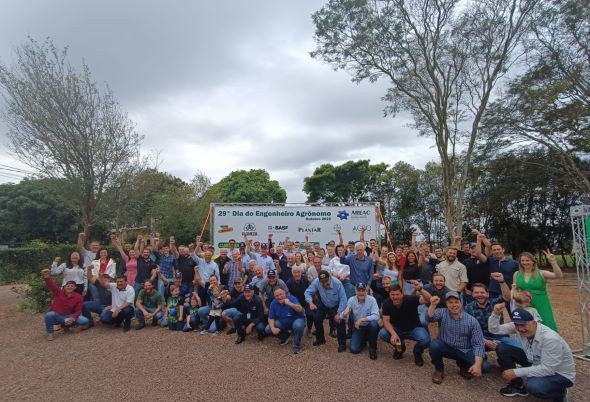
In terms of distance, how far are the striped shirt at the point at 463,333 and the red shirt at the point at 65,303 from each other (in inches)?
286

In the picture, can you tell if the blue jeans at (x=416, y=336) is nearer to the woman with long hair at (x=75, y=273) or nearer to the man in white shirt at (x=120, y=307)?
the man in white shirt at (x=120, y=307)

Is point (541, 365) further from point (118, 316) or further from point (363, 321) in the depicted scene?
point (118, 316)

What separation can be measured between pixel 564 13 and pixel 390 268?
52.4 feet

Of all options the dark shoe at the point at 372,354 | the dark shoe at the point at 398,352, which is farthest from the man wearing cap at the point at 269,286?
the dark shoe at the point at 398,352

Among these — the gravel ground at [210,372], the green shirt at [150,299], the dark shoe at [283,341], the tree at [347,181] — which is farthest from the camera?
the tree at [347,181]

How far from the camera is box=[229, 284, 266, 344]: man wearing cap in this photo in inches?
279

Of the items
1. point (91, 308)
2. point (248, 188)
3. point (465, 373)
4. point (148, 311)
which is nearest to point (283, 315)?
point (465, 373)

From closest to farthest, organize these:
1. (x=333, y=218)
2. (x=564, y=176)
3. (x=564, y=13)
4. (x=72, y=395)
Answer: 1. (x=72, y=395)
2. (x=333, y=218)
3. (x=564, y=13)
4. (x=564, y=176)

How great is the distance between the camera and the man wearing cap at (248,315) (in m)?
7.08

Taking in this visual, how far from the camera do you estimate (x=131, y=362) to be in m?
6.16

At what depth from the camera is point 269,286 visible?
7.51 m

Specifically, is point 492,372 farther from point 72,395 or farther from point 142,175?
point 142,175

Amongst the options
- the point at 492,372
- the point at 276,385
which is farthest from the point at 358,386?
the point at 492,372

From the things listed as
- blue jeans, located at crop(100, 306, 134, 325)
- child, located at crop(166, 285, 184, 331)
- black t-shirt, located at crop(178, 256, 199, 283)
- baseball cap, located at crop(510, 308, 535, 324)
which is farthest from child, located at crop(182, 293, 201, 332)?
baseball cap, located at crop(510, 308, 535, 324)
